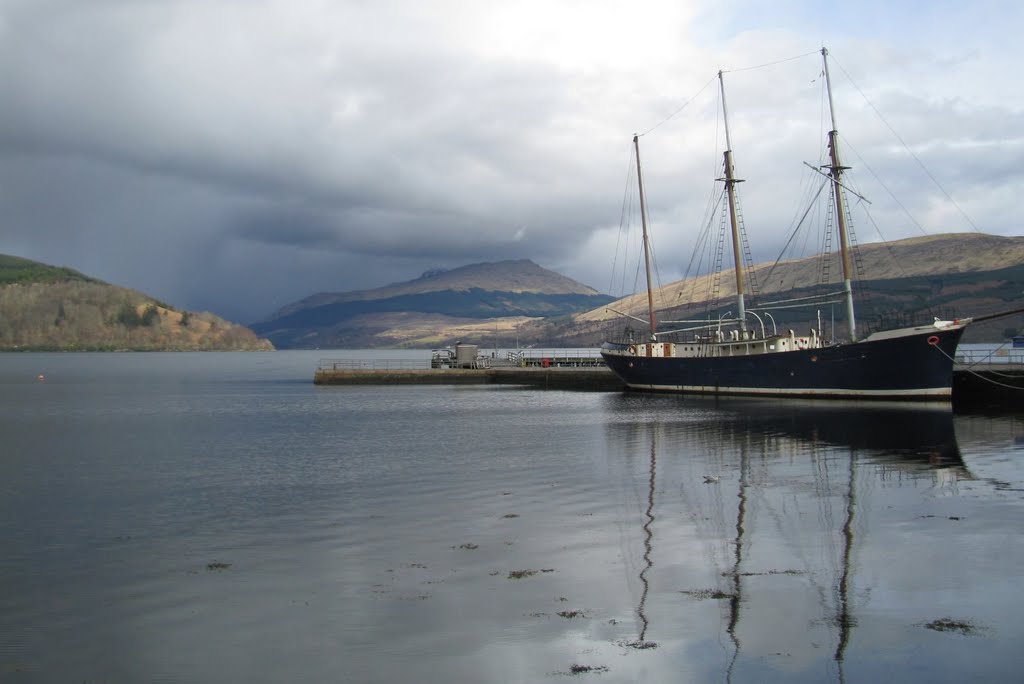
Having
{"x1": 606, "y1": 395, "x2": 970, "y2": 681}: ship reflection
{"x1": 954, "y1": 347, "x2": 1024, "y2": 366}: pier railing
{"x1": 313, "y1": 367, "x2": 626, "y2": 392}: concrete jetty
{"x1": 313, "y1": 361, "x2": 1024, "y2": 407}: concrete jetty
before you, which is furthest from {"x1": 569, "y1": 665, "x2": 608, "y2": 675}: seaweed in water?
{"x1": 313, "y1": 367, "x2": 626, "y2": 392}: concrete jetty

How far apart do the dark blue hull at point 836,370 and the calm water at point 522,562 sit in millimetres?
19950

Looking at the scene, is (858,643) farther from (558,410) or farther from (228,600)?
(558,410)

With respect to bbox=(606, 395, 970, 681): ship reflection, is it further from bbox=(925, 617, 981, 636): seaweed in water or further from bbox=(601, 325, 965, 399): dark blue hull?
bbox=(601, 325, 965, 399): dark blue hull

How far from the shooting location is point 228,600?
16656 mm

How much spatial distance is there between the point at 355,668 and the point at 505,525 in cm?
1080

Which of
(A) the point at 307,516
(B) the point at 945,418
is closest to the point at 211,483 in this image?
(A) the point at 307,516

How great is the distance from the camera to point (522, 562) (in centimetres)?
1920

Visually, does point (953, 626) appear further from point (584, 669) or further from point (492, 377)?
point (492, 377)

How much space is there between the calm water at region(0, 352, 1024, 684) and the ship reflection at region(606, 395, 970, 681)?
4.8 inches

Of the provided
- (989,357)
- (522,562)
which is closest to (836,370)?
(989,357)

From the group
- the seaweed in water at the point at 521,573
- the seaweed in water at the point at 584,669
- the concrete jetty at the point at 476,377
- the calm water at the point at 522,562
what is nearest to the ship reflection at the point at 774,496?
the calm water at the point at 522,562

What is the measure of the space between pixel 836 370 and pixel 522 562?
55550mm

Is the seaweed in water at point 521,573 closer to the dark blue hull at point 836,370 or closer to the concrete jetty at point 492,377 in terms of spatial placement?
the dark blue hull at point 836,370

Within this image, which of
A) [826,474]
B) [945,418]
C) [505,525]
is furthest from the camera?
[945,418]
